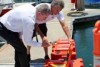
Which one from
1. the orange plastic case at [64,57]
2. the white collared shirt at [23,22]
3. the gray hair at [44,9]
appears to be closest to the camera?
the gray hair at [44,9]

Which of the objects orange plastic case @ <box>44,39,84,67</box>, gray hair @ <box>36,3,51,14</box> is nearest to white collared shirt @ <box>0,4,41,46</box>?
gray hair @ <box>36,3,51,14</box>

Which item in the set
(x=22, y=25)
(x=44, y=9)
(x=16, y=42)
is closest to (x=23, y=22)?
(x=22, y=25)

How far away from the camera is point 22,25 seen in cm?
335

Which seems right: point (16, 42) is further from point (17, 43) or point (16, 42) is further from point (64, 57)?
point (64, 57)

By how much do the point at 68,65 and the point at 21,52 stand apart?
2.17 feet

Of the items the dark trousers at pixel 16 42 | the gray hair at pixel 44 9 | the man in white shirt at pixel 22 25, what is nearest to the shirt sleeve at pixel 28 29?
the man in white shirt at pixel 22 25

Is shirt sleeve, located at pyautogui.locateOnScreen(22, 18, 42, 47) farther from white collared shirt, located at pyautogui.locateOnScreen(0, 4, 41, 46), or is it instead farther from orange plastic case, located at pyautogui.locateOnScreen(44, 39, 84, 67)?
orange plastic case, located at pyautogui.locateOnScreen(44, 39, 84, 67)

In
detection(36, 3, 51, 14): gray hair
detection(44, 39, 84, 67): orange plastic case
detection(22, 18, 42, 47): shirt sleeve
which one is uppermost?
detection(36, 3, 51, 14): gray hair

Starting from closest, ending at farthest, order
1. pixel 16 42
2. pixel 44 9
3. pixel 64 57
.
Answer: pixel 44 9 → pixel 16 42 → pixel 64 57

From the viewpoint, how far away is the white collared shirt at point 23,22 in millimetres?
3215

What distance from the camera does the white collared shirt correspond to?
3215 millimetres

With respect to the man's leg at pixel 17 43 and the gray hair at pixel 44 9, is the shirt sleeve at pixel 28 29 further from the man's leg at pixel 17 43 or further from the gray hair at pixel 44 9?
the man's leg at pixel 17 43

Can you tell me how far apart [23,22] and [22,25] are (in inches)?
2.9

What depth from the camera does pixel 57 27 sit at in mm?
7785
